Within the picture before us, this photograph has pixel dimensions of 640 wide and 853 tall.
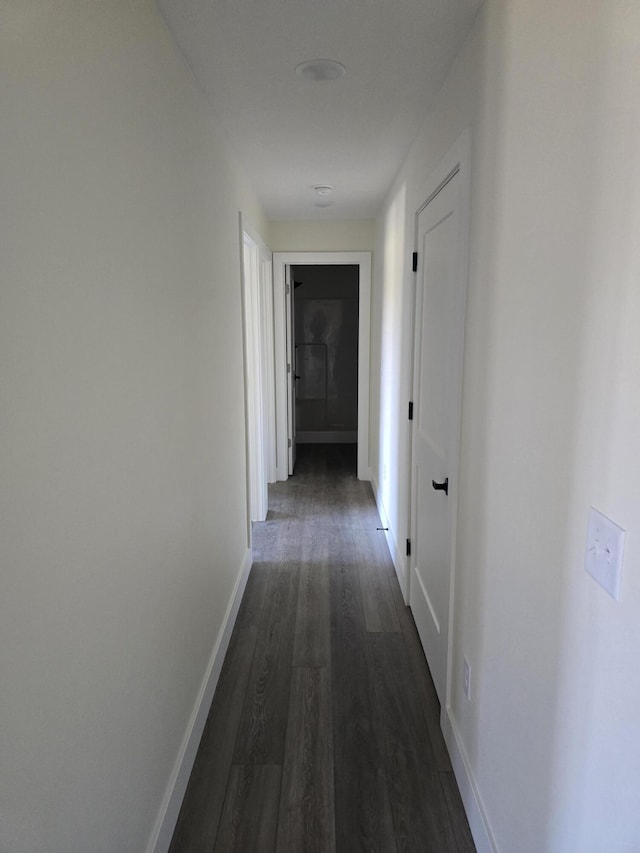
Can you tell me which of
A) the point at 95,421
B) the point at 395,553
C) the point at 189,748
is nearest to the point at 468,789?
the point at 189,748

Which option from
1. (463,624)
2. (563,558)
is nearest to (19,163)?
(563,558)

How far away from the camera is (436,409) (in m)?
2.21

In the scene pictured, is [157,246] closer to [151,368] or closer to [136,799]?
[151,368]

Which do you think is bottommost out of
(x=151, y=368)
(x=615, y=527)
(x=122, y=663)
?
(x=122, y=663)

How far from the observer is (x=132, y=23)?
1.33 m

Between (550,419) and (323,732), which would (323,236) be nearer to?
(323,732)

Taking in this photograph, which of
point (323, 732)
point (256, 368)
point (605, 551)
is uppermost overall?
point (256, 368)

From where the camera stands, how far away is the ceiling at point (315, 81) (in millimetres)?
1534

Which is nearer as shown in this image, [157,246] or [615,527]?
[615,527]

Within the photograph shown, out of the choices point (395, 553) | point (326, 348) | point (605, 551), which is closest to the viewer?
point (605, 551)

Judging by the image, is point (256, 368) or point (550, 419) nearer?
point (550, 419)

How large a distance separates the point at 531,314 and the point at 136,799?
1.50 metres

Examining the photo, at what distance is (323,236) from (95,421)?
4177 mm

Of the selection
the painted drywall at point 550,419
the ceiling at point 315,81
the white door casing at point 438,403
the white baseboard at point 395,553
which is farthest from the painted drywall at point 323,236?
the painted drywall at point 550,419
